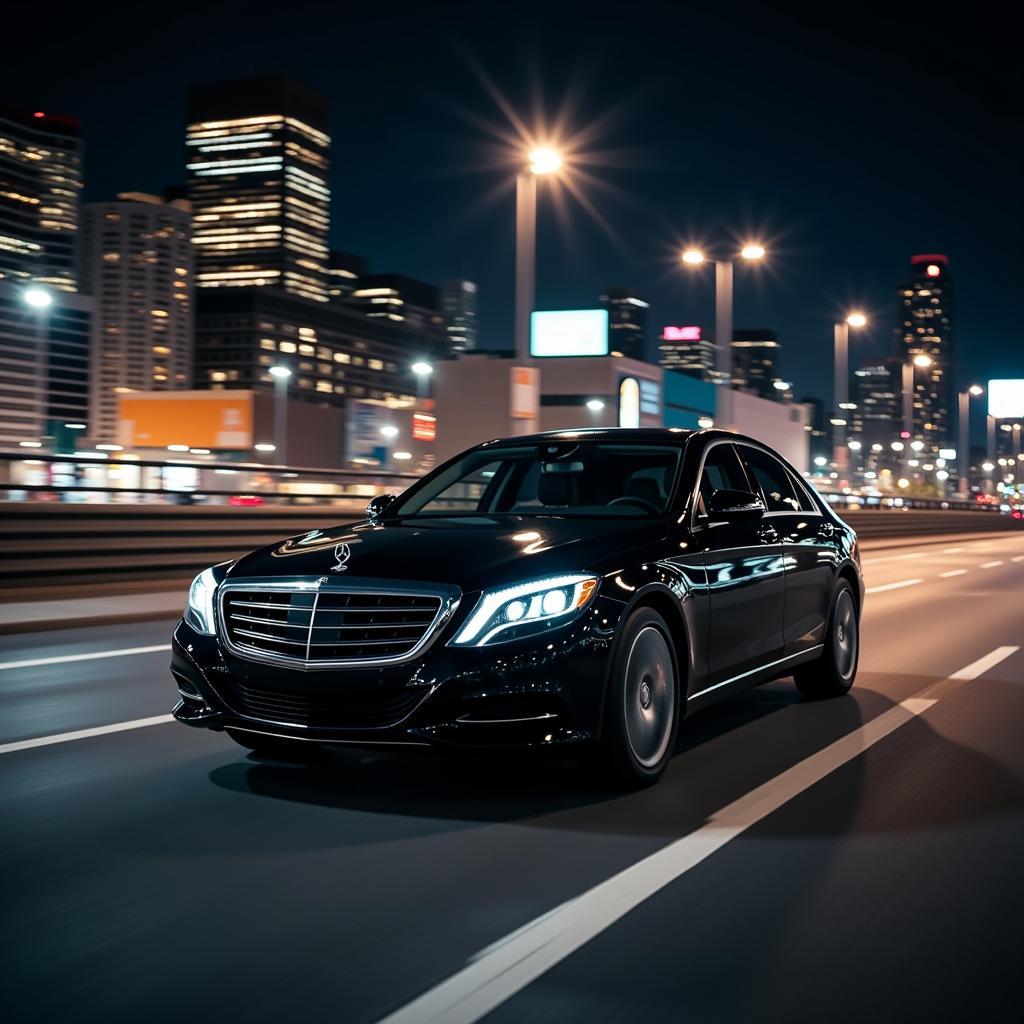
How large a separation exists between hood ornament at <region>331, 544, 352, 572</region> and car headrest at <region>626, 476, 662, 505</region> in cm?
155

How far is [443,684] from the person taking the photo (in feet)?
16.9

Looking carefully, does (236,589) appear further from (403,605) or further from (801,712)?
(801,712)

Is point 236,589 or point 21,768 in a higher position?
point 236,589

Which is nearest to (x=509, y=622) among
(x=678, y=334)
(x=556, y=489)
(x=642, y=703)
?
(x=642, y=703)

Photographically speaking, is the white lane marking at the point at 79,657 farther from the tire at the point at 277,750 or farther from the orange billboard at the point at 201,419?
the orange billboard at the point at 201,419

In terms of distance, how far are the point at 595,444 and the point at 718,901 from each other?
3327 millimetres

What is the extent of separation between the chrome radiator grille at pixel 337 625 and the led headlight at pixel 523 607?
0.13 metres

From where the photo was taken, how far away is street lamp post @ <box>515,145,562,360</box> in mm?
24297

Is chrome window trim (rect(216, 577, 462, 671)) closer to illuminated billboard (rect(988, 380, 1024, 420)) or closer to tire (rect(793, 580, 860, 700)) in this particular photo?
tire (rect(793, 580, 860, 700))

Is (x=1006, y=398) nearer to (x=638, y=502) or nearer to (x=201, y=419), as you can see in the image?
(x=201, y=419)

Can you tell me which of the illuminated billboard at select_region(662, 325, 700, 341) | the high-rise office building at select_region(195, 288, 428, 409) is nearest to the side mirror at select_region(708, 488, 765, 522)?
the illuminated billboard at select_region(662, 325, 700, 341)

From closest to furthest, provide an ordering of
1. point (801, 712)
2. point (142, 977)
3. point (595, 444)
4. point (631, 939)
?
point (142, 977), point (631, 939), point (595, 444), point (801, 712)

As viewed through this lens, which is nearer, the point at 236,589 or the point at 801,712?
the point at 236,589

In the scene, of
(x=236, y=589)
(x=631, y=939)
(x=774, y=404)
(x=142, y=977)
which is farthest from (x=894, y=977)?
(x=774, y=404)
